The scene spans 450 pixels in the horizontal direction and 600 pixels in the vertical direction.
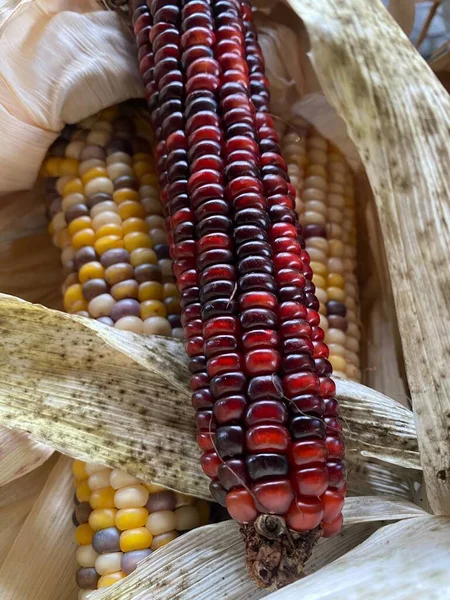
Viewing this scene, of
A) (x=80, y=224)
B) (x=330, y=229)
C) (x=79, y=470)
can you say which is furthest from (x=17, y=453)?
(x=330, y=229)

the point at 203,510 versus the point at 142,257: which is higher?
the point at 142,257

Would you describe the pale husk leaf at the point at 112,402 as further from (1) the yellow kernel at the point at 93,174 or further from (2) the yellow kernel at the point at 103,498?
(1) the yellow kernel at the point at 93,174

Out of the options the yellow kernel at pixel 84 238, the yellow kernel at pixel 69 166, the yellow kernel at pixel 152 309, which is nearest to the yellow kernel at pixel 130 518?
the yellow kernel at pixel 152 309

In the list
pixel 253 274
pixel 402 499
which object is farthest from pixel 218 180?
pixel 402 499

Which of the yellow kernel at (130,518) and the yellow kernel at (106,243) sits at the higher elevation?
the yellow kernel at (106,243)

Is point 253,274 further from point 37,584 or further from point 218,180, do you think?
point 37,584

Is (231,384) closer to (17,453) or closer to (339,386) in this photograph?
(339,386)

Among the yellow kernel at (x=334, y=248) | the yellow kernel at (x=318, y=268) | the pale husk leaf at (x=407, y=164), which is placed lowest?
the yellow kernel at (x=318, y=268)
